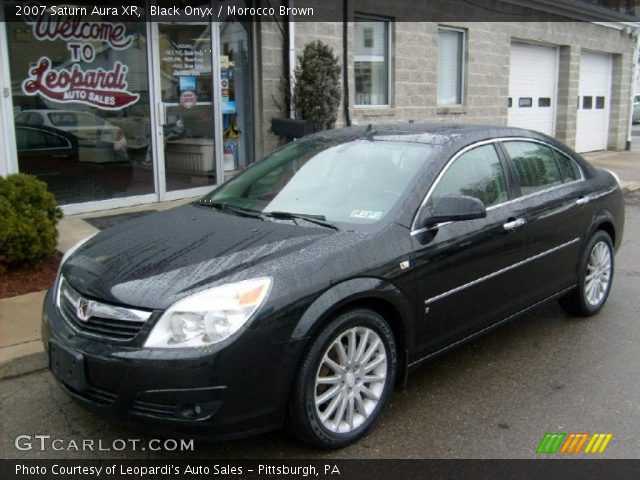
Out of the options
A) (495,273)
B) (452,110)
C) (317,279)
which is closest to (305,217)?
(317,279)

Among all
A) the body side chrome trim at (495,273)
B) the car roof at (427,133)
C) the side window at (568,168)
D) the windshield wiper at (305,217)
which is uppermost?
the car roof at (427,133)

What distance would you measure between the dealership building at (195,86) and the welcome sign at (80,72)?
12mm

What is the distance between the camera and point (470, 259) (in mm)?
3799

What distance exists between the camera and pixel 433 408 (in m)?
3.66

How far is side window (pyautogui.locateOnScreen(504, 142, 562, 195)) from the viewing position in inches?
174

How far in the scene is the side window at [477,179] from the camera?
12.7 feet

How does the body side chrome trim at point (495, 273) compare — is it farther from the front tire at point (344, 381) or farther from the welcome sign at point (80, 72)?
the welcome sign at point (80, 72)

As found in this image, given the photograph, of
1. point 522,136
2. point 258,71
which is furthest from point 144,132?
point 522,136

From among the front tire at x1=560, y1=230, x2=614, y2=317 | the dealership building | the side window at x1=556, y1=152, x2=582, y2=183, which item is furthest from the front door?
the dealership building

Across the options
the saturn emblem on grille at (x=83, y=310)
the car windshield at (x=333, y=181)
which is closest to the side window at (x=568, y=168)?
the car windshield at (x=333, y=181)

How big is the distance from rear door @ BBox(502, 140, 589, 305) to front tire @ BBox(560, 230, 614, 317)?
16 cm

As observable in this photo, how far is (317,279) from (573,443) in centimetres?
155

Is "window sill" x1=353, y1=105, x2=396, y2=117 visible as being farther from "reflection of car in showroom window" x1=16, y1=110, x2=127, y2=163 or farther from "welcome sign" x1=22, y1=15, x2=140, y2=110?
"reflection of car in showroom window" x1=16, y1=110, x2=127, y2=163

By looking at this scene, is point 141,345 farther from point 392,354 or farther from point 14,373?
point 14,373
